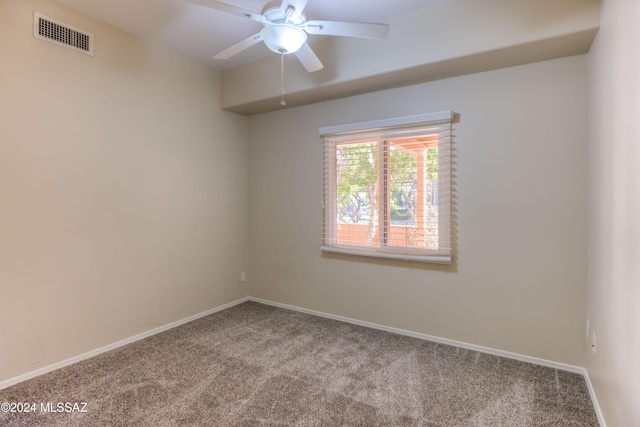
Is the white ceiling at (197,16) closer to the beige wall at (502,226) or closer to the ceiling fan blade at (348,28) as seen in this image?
the ceiling fan blade at (348,28)

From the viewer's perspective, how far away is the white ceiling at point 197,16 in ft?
8.21

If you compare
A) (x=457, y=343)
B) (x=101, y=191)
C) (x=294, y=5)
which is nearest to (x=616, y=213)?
(x=457, y=343)

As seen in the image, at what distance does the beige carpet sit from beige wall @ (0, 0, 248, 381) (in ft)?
1.32

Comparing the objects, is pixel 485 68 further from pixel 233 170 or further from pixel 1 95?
pixel 1 95

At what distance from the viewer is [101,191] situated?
111 inches

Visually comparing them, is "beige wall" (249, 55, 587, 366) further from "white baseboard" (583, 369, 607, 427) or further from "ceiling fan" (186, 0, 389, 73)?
"ceiling fan" (186, 0, 389, 73)

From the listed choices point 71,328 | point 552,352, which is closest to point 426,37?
point 552,352

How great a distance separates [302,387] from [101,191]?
232 centimetres

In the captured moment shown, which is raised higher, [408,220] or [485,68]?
[485,68]

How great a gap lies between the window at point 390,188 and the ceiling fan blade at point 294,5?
1504mm

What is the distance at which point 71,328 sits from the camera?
264 cm

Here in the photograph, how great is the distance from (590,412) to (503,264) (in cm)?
107

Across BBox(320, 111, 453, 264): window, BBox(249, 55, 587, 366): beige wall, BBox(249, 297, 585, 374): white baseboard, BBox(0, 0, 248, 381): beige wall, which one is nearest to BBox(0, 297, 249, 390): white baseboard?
BBox(0, 0, 248, 381): beige wall

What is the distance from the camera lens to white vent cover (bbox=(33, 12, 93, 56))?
2412 mm
